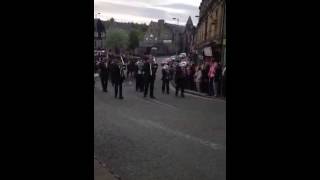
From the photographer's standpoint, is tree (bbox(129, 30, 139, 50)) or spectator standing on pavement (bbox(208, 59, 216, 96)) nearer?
tree (bbox(129, 30, 139, 50))

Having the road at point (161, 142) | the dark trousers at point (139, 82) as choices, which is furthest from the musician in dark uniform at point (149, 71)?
the road at point (161, 142)

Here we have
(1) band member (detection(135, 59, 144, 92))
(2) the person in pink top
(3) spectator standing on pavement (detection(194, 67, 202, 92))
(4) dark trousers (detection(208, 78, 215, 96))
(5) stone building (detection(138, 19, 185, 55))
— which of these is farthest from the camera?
(3) spectator standing on pavement (detection(194, 67, 202, 92))

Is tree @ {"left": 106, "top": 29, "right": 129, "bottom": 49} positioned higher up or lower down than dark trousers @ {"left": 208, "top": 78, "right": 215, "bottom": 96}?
higher up

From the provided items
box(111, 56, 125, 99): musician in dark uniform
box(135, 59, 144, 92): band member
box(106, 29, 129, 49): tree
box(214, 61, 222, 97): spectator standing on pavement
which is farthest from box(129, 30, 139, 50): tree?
box(214, 61, 222, 97): spectator standing on pavement

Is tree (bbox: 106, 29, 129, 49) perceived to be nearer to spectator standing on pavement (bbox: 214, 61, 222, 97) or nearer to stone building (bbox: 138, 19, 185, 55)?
stone building (bbox: 138, 19, 185, 55)

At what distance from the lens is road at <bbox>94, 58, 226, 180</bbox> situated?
16.1 ft

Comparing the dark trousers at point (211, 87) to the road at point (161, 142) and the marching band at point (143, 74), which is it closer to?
the marching band at point (143, 74)

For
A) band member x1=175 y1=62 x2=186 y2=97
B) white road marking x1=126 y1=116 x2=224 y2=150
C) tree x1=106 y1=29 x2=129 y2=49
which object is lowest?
white road marking x1=126 y1=116 x2=224 y2=150

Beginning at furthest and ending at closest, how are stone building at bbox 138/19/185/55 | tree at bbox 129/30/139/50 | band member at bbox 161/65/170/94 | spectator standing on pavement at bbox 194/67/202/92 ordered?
spectator standing on pavement at bbox 194/67/202/92
band member at bbox 161/65/170/94
stone building at bbox 138/19/185/55
tree at bbox 129/30/139/50

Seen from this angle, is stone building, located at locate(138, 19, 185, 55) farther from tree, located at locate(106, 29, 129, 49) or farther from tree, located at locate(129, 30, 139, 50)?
tree, located at locate(106, 29, 129, 49)

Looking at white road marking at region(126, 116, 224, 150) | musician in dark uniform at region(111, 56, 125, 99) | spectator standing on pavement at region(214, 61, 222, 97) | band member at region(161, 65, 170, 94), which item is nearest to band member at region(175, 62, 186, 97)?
band member at region(161, 65, 170, 94)
